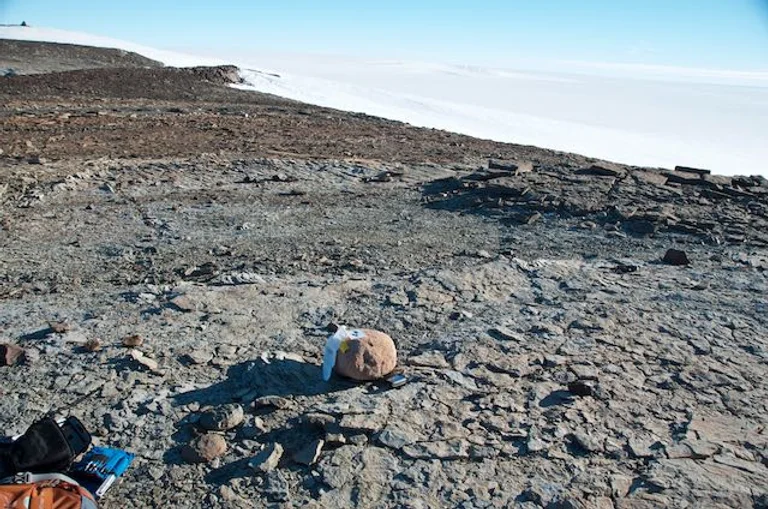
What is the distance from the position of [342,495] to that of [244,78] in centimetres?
2268

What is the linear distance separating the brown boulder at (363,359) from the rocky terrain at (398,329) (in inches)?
2.8

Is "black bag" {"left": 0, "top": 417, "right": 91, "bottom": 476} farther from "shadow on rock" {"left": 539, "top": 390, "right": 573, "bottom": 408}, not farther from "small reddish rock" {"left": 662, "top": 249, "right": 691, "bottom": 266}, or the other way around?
"small reddish rock" {"left": 662, "top": 249, "right": 691, "bottom": 266}

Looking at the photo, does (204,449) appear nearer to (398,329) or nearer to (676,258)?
(398,329)

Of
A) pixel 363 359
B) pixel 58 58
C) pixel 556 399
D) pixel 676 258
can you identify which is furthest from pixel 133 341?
pixel 58 58

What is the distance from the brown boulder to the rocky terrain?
0.24ft

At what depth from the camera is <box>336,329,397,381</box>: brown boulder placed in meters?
3.44

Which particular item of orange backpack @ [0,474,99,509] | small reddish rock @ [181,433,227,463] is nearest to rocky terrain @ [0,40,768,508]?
small reddish rock @ [181,433,227,463]

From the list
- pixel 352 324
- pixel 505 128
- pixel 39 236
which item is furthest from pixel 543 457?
pixel 505 128

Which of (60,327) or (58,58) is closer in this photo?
(60,327)

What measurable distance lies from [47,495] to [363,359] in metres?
1.54

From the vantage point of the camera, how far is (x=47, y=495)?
2.42m

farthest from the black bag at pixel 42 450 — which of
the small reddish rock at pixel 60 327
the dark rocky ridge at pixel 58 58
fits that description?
the dark rocky ridge at pixel 58 58

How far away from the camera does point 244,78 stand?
77.8 feet

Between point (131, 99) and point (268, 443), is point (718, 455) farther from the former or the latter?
point (131, 99)
